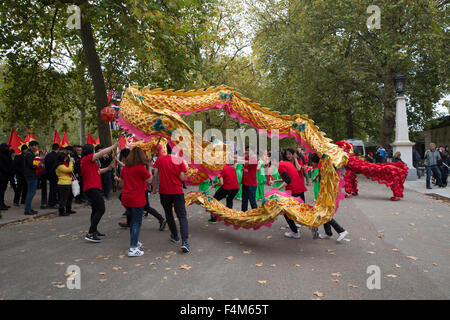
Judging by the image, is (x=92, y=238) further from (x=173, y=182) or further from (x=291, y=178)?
(x=291, y=178)

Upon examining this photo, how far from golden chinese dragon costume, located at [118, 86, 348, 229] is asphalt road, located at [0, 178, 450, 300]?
2.09 feet

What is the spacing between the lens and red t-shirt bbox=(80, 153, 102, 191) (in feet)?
19.9

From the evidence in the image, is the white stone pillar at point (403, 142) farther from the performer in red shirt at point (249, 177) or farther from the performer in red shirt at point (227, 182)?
the performer in red shirt at point (227, 182)

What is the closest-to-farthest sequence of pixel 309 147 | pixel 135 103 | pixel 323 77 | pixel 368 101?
pixel 309 147, pixel 135 103, pixel 323 77, pixel 368 101

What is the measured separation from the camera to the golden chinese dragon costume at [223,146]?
552cm

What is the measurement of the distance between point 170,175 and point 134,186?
66 centimetres

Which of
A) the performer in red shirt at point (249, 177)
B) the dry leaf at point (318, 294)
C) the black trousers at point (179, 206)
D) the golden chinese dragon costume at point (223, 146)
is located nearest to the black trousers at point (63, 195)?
the golden chinese dragon costume at point (223, 146)

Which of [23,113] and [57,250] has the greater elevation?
[23,113]

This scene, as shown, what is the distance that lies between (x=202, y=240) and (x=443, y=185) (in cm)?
1211

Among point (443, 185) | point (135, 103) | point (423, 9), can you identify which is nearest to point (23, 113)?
point (135, 103)

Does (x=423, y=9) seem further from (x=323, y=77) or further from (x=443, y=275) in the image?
(x=443, y=275)

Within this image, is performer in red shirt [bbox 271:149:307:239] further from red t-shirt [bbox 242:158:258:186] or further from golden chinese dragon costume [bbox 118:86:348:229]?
red t-shirt [bbox 242:158:258:186]

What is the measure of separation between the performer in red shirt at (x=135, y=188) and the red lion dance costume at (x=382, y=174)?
7.40 meters

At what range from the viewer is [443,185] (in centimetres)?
1316
